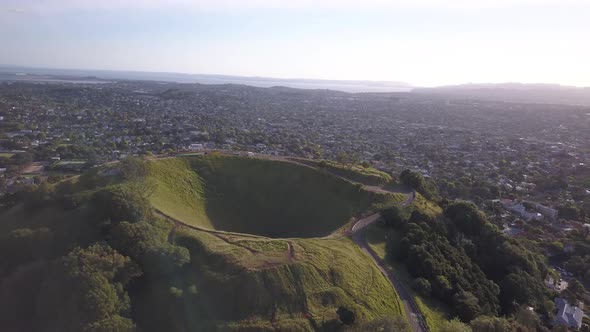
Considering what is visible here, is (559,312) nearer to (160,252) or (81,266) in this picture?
(160,252)

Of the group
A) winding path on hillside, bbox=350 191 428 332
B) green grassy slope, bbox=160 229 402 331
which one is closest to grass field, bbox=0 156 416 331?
green grassy slope, bbox=160 229 402 331

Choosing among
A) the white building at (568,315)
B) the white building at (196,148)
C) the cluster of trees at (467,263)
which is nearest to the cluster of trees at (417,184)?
the cluster of trees at (467,263)

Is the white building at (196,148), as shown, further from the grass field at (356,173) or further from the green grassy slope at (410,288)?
the green grassy slope at (410,288)

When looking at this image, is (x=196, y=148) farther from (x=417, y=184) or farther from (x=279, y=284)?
(x=279, y=284)

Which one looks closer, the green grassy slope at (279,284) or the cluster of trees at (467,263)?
the green grassy slope at (279,284)

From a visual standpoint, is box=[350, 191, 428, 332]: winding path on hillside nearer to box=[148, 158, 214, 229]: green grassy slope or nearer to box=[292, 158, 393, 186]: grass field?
box=[292, 158, 393, 186]: grass field

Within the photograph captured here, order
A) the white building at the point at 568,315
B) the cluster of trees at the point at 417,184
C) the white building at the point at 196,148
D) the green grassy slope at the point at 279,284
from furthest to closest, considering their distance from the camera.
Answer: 1. the white building at the point at 196,148
2. the cluster of trees at the point at 417,184
3. the white building at the point at 568,315
4. the green grassy slope at the point at 279,284
